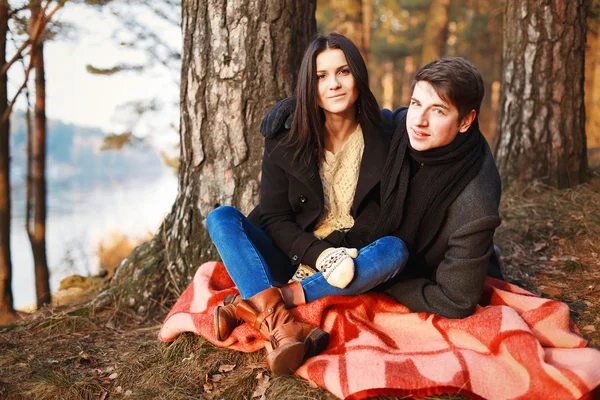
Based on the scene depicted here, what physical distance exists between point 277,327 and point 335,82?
1.24 meters

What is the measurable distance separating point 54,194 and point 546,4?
20520mm

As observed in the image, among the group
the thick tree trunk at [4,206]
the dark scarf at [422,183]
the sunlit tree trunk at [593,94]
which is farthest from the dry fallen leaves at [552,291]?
the sunlit tree trunk at [593,94]

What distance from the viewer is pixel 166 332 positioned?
275 cm

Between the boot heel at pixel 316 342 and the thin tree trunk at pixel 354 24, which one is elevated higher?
the thin tree trunk at pixel 354 24

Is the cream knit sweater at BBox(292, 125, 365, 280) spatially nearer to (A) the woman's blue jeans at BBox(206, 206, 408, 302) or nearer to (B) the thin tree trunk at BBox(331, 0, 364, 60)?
(A) the woman's blue jeans at BBox(206, 206, 408, 302)

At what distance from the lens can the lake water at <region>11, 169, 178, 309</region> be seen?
630cm

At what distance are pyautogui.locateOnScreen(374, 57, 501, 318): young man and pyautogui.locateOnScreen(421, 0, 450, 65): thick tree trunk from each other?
7941 millimetres

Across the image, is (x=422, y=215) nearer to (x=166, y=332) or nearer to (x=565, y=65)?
(x=166, y=332)

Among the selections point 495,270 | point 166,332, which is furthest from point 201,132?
point 495,270

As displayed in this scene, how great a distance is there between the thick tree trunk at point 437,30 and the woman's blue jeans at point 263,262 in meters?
8.17

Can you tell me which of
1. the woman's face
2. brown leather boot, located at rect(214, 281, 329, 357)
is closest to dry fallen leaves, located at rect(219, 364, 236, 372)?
brown leather boot, located at rect(214, 281, 329, 357)

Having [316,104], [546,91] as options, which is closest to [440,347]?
[316,104]

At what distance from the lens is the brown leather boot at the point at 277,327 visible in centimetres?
219

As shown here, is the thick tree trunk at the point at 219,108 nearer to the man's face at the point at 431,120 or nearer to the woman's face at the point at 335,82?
the woman's face at the point at 335,82
